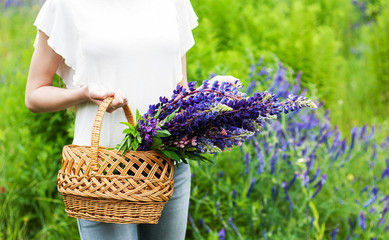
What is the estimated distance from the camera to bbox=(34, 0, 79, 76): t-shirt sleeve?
1464 millimetres

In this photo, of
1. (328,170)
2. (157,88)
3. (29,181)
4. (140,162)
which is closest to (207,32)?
(328,170)

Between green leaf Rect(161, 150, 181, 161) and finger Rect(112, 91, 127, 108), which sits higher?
finger Rect(112, 91, 127, 108)

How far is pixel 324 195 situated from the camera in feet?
10.1

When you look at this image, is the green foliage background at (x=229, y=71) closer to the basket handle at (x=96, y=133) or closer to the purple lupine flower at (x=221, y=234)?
the purple lupine flower at (x=221, y=234)

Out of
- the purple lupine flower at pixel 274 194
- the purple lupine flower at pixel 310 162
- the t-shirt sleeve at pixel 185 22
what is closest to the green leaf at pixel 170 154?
the t-shirt sleeve at pixel 185 22

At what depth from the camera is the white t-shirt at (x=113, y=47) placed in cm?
146

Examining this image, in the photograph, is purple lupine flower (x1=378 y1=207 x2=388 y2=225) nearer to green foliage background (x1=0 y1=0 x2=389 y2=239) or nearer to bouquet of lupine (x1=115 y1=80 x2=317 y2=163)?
green foliage background (x1=0 y1=0 x2=389 y2=239)

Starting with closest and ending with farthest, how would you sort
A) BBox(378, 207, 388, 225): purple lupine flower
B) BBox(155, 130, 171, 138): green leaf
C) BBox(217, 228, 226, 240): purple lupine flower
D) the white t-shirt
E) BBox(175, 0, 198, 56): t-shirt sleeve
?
BBox(155, 130, 171, 138): green leaf
the white t-shirt
BBox(175, 0, 198, 56): t-shirt sleeve
BBox(217, 228, 226, 240): purple lupine flower
BBox(378, 207, 388, 225): purple lupine flower

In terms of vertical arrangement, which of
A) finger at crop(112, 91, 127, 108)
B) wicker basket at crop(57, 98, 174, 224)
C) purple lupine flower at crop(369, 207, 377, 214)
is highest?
finger at crop(112, 91, 127, 108)

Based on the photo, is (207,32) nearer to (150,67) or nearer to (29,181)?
(29,181)

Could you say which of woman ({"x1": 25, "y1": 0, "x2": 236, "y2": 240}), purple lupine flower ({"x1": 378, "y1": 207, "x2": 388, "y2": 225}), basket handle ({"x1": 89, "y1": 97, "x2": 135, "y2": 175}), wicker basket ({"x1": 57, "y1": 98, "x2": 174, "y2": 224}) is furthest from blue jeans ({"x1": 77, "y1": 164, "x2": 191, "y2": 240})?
purple lupine flower ({"x1": 378, "y1": 207, "x2": 388, "y2": 225})

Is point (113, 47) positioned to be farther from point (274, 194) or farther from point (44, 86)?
point (274, 194)

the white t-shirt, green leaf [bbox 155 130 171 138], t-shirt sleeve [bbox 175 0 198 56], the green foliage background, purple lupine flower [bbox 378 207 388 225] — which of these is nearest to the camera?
green leaf [bbox 155 130 171 138]

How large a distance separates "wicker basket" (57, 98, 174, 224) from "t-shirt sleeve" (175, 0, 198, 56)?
0.54m
